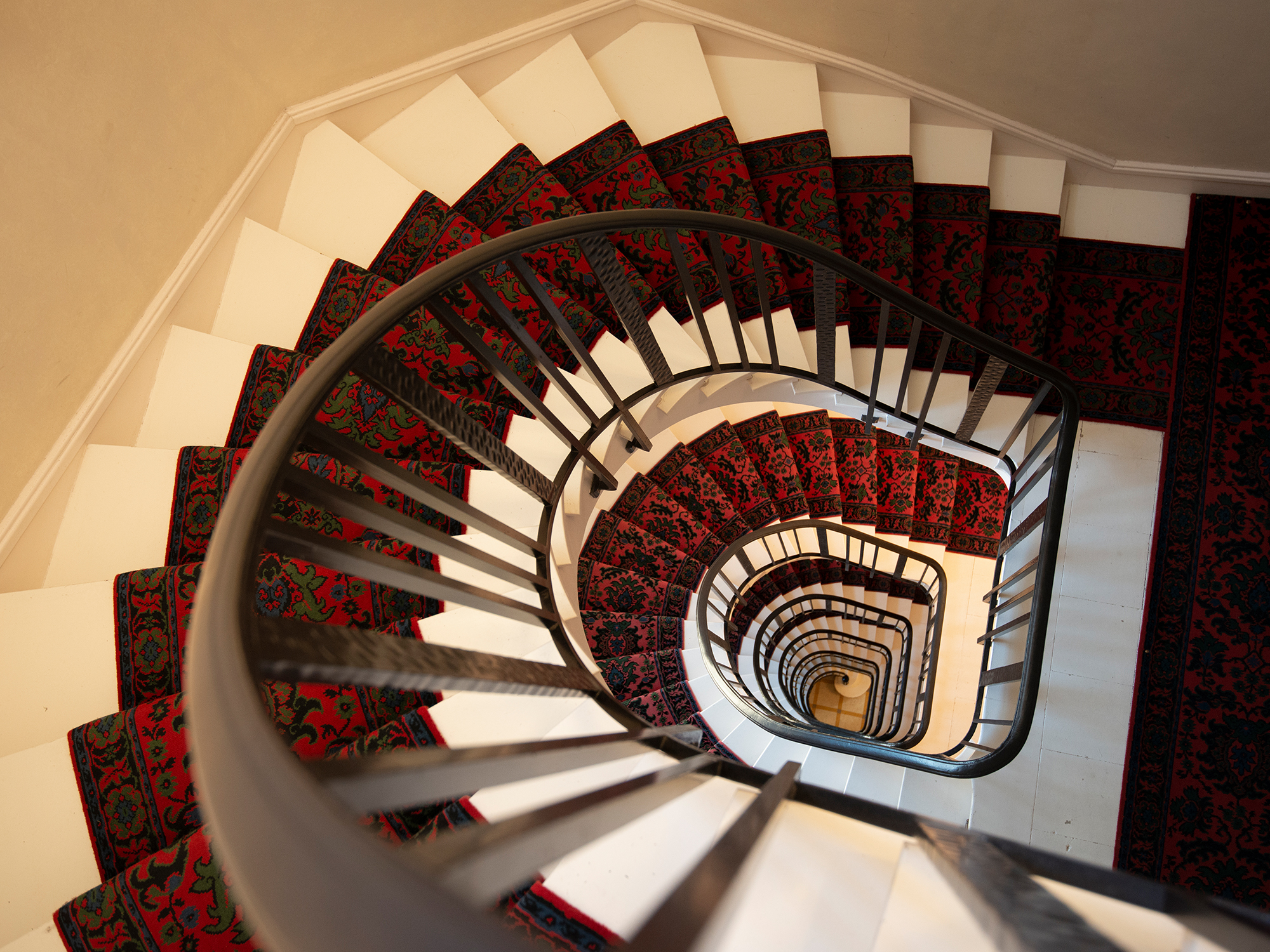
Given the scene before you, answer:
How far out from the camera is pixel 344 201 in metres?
2.62

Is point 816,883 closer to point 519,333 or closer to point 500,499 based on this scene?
point 519,333

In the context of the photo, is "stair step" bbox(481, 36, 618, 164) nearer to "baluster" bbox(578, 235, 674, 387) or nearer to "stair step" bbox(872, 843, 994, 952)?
"baluster" bbox(578, 235, 674, 387)

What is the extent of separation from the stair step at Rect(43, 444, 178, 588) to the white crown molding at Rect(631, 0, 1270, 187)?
9.47ft

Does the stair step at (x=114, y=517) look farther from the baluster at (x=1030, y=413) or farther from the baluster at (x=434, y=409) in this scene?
the baluster at (x=1030, y=413)

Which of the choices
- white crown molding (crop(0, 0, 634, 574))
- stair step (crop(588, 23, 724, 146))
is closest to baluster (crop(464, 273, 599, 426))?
white crown molding (crop(0, 0, 634, 574))

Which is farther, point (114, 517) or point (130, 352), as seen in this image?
point (130, 352)

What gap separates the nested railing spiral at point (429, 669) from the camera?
468 mm

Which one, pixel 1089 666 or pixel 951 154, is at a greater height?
pixel 951 154

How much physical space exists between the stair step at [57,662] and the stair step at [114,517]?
0.16 m

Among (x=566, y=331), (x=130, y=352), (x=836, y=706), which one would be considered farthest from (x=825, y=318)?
(x=836, y=706)

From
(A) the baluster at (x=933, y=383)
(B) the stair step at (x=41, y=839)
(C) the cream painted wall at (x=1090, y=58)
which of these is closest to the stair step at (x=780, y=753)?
(A) the baluster at (x=933, y=383)

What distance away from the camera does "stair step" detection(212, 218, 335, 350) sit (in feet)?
7.84

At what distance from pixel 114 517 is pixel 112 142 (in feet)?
3.95

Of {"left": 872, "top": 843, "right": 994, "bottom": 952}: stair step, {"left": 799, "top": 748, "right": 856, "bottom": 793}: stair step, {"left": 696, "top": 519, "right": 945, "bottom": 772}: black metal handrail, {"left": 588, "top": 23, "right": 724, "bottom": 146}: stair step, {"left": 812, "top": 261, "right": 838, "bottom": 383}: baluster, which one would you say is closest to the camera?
{"left": 872, "top": 843, "right": 994, "bottom": 952}: stair step
